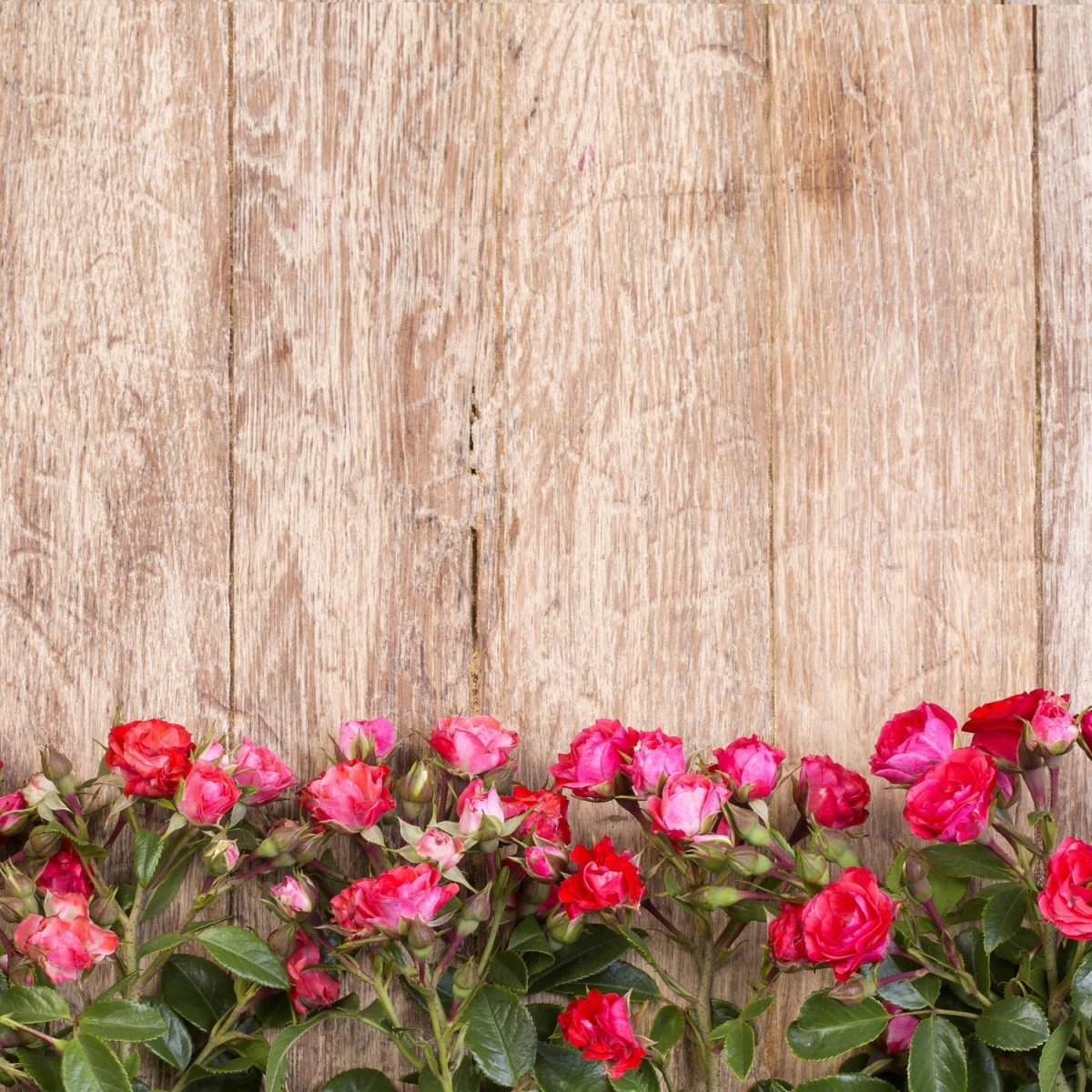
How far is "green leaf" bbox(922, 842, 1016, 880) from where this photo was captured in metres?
0.83

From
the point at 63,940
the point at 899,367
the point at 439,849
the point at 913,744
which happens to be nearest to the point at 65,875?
the point at 63,940

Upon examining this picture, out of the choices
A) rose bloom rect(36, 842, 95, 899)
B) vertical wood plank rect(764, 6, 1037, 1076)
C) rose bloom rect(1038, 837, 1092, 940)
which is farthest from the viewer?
vertical wood plank rect(764, 6, 1037, 1076)

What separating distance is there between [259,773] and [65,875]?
0.18 meters

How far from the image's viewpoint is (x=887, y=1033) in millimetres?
863

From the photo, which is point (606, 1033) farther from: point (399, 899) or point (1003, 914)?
point (1003, 914)

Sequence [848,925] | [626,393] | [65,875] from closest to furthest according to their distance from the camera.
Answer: [848,925] → [65,875] → [626,393]

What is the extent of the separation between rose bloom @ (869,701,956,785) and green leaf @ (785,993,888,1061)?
0.18 meters

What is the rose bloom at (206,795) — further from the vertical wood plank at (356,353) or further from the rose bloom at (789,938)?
the rose bloom at (789,938)

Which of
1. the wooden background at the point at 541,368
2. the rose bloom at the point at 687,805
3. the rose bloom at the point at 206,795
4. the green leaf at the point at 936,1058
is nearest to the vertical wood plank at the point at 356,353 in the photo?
the wooden background at the point at 541,368

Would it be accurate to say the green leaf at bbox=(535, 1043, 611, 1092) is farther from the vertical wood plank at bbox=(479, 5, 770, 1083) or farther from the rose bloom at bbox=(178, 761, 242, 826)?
the rose bloom at bbox=(178, 761, 242, 826)

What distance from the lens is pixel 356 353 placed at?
3.05 ft

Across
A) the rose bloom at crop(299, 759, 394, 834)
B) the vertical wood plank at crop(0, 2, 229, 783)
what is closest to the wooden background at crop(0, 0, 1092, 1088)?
the vertical wood plank at crop(0, 2, 229, 783)

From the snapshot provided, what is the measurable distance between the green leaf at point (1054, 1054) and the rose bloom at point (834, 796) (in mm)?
203

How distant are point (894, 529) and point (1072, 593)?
0.18 m
